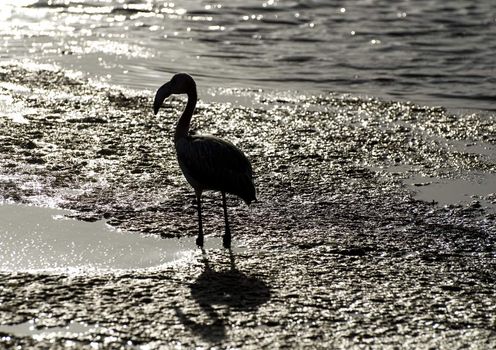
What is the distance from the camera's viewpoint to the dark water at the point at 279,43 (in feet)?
52.0

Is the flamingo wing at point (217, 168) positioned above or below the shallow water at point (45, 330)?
above

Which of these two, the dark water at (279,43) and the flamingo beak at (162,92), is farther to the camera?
the dark water at (279,43)

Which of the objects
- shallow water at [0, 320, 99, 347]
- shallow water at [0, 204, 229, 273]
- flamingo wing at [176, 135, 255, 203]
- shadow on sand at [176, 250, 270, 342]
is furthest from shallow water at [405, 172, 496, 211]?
shallow water at [0, 320, 99, 347]

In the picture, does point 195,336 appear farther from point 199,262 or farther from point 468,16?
point 468,16

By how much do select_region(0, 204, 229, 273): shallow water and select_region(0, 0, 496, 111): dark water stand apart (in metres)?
5.79

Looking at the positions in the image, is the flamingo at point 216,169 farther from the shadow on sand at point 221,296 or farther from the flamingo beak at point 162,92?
the shadow on sand at point 221,296

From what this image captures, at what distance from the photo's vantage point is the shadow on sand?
23.0 ft

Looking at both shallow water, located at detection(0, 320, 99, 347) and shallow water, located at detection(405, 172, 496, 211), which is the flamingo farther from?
shallow water, located at detection(405, 172, 496, 211)

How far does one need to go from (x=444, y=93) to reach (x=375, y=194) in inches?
220

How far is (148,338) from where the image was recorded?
6.82m

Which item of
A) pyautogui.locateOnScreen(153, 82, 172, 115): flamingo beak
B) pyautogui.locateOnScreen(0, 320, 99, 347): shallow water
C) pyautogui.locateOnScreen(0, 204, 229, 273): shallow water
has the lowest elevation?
pyautogui.locateOnScreen(0, 320, 99, 347): shallow water

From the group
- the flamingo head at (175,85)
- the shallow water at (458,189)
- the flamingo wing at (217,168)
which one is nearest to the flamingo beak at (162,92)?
the flamingo head at (175,85)

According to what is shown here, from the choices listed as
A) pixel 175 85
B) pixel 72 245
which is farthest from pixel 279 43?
pixel 72 245

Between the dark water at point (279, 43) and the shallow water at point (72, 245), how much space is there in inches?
228
